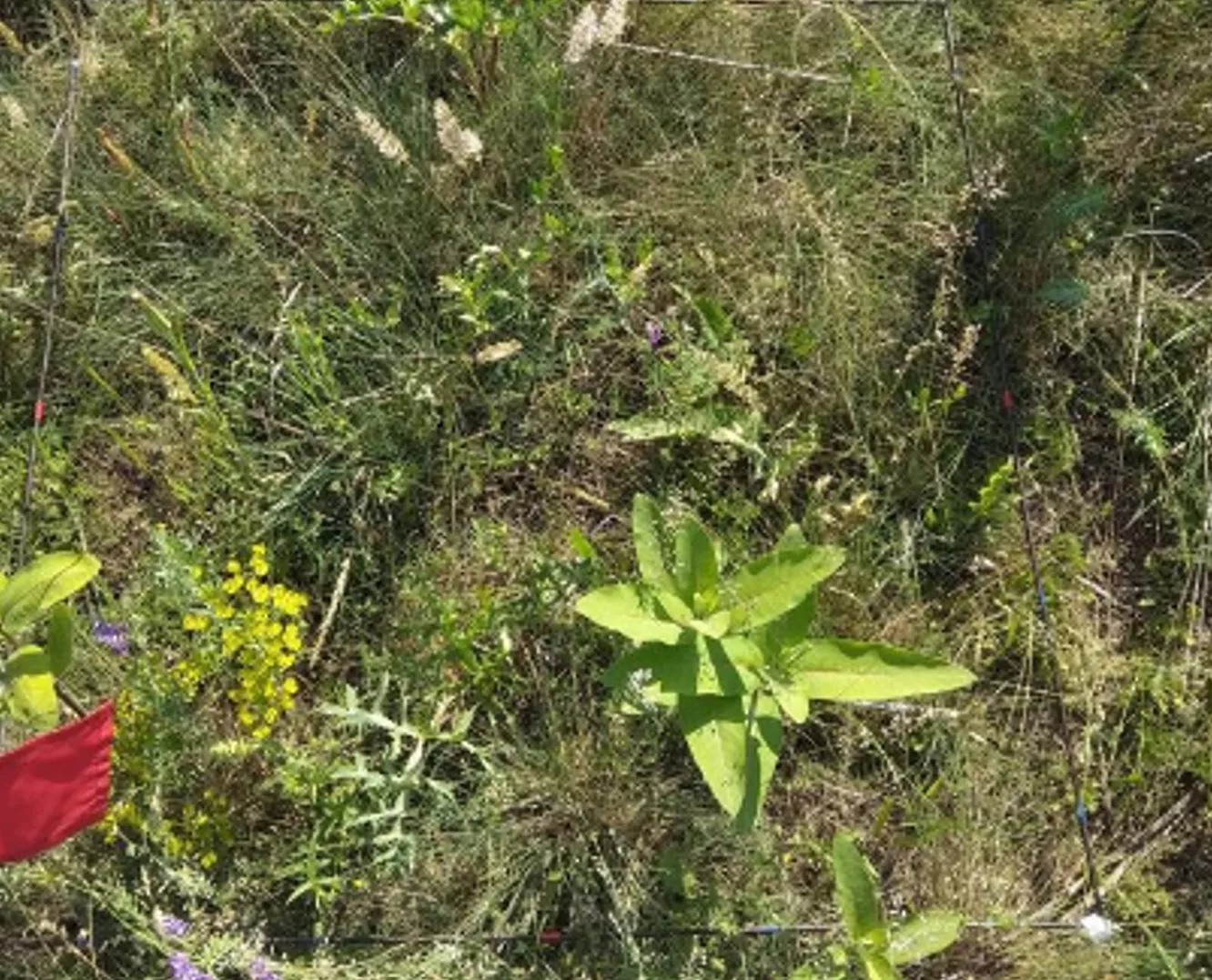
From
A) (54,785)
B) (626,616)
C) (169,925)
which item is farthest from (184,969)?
(626,616)

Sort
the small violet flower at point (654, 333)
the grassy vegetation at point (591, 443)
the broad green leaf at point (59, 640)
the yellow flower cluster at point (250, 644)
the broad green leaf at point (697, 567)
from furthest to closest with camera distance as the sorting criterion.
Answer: the small violet flower at point (654, 333) → the grassy vegetation at point (591, 443) → the yellow flower cluster at point (250, 644) → the broad green leaf at point (697, 567) → the broad green leaf at point (59, 640)

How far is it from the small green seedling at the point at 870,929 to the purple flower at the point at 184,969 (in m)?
0.85

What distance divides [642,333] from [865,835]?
884 mm

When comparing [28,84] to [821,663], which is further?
[28,84]

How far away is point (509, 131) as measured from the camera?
2498 millimetres

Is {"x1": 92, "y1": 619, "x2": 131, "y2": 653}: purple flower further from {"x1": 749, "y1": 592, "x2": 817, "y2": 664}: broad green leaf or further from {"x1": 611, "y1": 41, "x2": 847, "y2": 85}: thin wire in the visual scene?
{"x1": 611, "y1": 41, "x2": 847, "y2": 85}: thin wire

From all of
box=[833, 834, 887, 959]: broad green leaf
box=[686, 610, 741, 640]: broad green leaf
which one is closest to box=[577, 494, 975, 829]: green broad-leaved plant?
box=[686, 610, 741, 640]: broad green leaf

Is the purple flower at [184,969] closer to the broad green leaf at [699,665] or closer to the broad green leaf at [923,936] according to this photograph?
the broad green leaf at [699,665]

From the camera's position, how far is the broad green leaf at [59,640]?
195cm

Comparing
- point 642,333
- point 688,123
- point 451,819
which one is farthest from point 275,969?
point 688,123

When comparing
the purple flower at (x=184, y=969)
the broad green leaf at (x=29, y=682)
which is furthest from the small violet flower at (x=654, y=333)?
the purple flower at (x=184, y=969)

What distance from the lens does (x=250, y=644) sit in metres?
2.19

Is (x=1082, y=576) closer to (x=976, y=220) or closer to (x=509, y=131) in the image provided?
(x=976, y=220)

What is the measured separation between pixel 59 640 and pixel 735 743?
915mm
